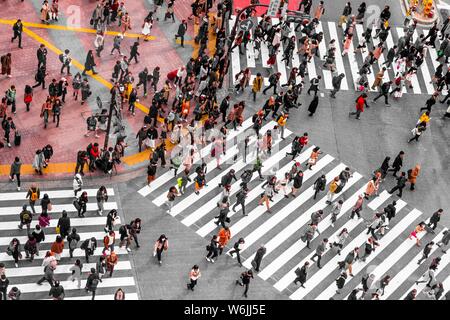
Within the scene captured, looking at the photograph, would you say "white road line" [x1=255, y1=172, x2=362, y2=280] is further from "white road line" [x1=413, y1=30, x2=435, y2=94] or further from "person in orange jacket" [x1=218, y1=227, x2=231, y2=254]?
"white road line" [x1=413, y1=30, x2=435, y2=94]

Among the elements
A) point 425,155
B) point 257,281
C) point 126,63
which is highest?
point 126,63

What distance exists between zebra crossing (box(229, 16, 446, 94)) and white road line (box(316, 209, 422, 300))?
9301 millimetres

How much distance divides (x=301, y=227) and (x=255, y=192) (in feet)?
9.11

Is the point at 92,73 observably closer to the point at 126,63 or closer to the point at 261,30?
the point at 126,63

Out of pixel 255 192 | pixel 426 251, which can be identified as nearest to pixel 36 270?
pixel 255 192

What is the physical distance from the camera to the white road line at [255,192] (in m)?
37.3

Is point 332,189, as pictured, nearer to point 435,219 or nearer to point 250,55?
point 435,219

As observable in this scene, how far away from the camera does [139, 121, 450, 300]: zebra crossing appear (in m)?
36.3

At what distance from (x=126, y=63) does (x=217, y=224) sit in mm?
10656

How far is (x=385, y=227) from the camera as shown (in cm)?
3894

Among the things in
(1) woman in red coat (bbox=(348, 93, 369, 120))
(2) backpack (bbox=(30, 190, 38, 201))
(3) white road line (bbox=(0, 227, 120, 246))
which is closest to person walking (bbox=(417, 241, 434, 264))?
(1) woman in red coat (bbox=(348, 93, 369, 120))

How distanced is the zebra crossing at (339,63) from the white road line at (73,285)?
15.4 meters
